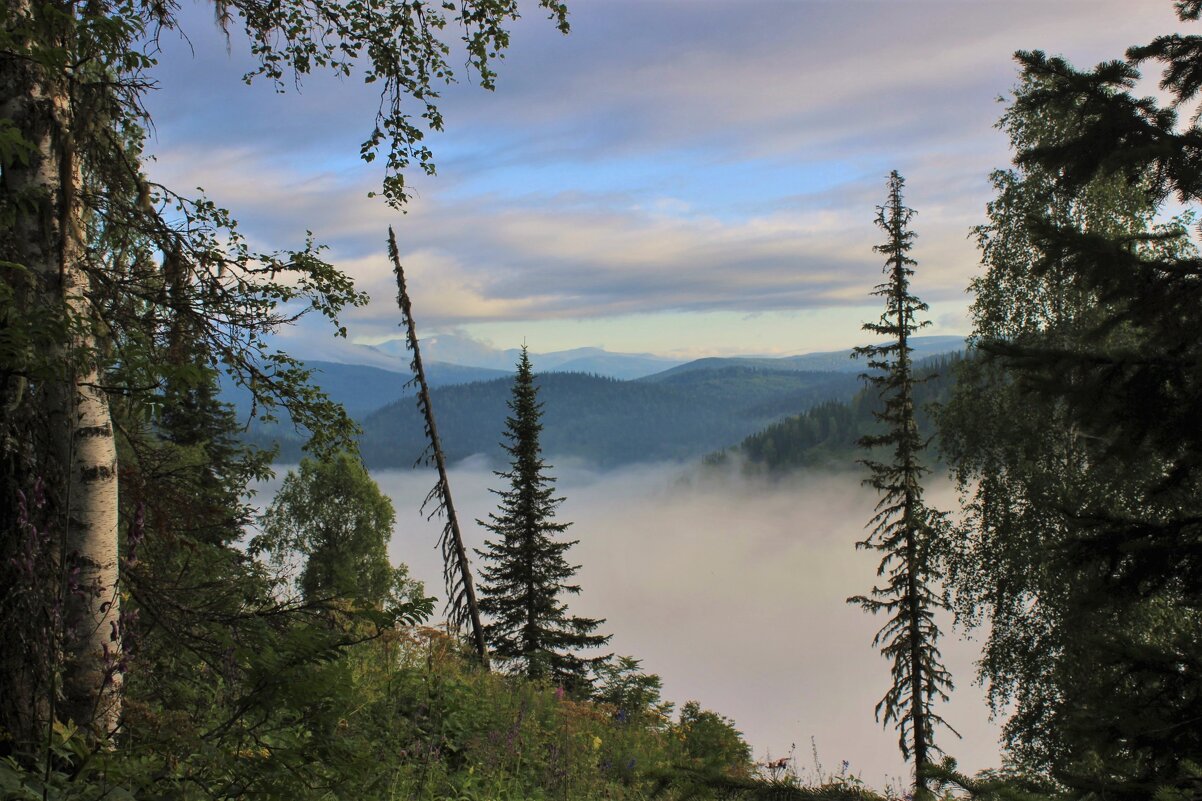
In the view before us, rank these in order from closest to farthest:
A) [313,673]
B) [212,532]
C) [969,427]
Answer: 1. [313,673]
2. [212,532]
3. [969,427]

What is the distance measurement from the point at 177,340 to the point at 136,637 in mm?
2017

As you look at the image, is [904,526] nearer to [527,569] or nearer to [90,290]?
[527,569]

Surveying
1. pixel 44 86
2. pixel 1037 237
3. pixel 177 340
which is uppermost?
pixel 44 86

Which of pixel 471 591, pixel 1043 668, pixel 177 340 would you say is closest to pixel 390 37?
pixel 177 340

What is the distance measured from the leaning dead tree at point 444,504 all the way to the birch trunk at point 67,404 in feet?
51.4

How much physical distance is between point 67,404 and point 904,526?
20054mm

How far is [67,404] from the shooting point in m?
4.21

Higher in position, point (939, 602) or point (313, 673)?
point (313, 673)

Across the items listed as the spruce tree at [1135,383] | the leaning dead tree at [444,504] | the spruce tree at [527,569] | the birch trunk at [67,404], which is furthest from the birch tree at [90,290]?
the spruce tree at [527,569]

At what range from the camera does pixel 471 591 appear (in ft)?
76.9

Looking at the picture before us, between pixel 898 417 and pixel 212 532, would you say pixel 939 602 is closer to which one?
pixel 898 417

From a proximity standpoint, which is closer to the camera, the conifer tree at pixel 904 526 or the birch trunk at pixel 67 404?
the birch trunk at pixel 67 404

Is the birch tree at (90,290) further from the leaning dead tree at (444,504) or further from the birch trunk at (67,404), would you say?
the leaning dead tree at (444,504)

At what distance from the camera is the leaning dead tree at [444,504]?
21.0 metres
